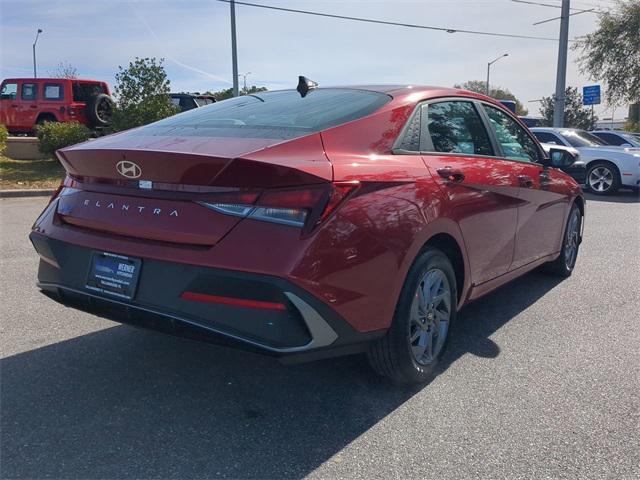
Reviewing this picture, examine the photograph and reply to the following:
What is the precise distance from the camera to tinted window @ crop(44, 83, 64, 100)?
16.3 m

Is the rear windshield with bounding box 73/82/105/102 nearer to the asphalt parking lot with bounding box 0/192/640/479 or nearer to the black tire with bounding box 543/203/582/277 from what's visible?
the asphalt parking lot with bounding box 0/192/640/479

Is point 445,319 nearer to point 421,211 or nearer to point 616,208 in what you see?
point 421,211

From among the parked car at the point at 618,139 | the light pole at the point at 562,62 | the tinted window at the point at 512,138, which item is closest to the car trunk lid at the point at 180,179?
the tinted window at the point at 512,138

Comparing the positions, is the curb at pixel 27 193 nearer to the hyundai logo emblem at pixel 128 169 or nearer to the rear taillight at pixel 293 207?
the hyundai logo emblem at pixel 128 169

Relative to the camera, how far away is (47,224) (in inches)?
123

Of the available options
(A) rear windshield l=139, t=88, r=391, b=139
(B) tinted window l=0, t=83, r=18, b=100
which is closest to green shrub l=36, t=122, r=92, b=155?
(B) tinted window l=0, t=83, r=18, b=100

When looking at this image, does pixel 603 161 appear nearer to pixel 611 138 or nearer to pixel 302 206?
pixel 611 138

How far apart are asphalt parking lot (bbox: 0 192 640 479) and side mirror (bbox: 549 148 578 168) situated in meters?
1.35

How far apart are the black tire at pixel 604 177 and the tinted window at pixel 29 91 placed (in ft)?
48.0

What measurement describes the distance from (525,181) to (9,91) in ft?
56.0

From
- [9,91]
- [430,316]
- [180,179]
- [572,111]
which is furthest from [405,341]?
[572,111]

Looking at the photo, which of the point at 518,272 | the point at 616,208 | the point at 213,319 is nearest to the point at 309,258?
the point at 213,319

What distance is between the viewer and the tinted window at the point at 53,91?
1627 centimetres

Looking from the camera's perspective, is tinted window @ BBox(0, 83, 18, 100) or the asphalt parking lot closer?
the asphalt parking lot
